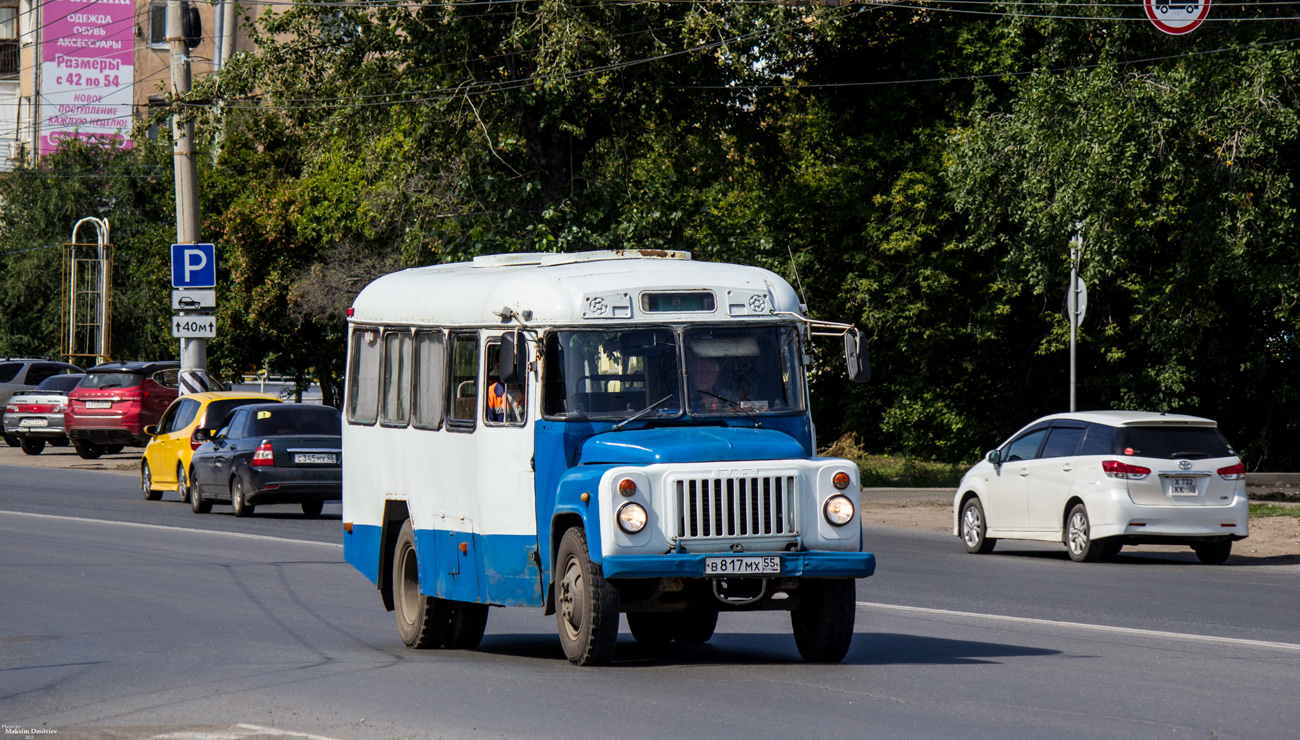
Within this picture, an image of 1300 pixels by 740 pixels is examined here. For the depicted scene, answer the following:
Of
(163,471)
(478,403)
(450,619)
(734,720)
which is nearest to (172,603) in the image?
(450,619)

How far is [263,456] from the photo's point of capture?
22547 millimetres

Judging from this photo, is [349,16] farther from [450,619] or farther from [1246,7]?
[450,619]

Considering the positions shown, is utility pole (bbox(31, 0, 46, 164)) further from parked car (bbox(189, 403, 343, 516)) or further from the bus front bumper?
the bus front bumper

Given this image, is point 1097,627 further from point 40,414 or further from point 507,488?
point 40,414

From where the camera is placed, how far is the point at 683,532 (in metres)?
9.61

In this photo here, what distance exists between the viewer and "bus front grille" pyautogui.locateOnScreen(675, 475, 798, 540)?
9625 mm

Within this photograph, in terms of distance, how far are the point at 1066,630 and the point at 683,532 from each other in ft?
13.4

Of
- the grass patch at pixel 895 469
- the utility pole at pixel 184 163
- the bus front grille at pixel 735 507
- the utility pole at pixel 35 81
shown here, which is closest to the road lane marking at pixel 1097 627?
the bus front grille at pixel 735 507

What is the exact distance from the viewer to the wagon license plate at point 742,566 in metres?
9.52

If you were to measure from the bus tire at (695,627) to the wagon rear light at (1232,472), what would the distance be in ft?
28.9

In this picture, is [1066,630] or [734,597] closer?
[734,597]

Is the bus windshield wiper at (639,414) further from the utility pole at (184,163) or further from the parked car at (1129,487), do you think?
the utility pole at (184,163)

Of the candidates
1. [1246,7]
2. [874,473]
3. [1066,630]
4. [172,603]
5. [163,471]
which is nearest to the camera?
[1066,630]

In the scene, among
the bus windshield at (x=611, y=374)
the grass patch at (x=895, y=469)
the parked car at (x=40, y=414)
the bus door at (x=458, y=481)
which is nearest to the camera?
the bus windshield at (x=611, y=374)
